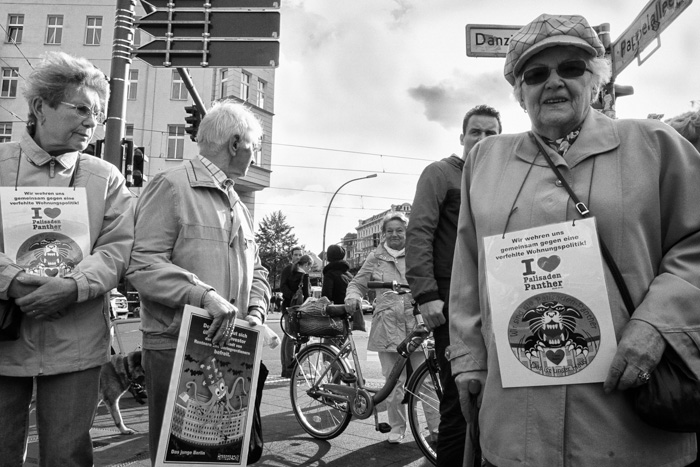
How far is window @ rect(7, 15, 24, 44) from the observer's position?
2953 centimetres

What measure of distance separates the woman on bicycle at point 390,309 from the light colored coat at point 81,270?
2.74 metres

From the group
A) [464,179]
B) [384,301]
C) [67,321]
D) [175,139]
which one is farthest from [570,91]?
[175,139]

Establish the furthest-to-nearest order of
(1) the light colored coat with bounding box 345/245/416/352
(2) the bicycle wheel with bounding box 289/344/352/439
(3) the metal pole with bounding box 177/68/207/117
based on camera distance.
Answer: (3) the metal pole with bounding box 177/68/207/117
(1) the light colored coat with bounding box 345/245/416/352
(2) the bicycle wheel with bounding box 289/344/352/439

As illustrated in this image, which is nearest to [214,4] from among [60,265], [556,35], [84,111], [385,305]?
[385,305]

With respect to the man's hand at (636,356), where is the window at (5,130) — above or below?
above

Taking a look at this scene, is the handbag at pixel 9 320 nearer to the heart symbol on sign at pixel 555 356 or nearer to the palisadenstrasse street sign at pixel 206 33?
the heart symbol on sign at pixel 555 356

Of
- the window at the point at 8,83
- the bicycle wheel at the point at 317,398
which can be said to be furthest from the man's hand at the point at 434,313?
the window at the point at 8,83

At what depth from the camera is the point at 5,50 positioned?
29203 mm

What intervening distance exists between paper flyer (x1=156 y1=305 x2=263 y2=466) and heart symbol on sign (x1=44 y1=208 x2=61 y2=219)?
62 cm

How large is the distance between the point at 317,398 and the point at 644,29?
417 cm

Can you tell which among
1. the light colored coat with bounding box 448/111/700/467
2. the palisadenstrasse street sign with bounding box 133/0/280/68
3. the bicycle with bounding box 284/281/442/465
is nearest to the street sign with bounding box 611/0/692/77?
the bicycle with bounding box 284/281/442/465

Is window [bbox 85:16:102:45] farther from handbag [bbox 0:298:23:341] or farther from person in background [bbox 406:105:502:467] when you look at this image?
handbag [bbox 0:298:23:341]

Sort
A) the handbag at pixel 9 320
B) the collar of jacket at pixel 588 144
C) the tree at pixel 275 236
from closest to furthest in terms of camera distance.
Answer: the collar of jacket at pixel 588 144 → the handbag at pixel 9 320 → the tree at pixel 275 236

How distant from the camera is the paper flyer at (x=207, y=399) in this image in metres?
2.23
